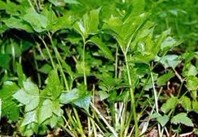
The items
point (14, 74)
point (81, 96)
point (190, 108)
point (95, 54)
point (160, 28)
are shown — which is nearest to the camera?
point (81, 96)

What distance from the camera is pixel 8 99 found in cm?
116

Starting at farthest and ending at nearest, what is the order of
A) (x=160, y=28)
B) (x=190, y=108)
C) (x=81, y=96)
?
1. (x=160, y=28)
2. (x=190, y=108)
3. (x=81, y=96)

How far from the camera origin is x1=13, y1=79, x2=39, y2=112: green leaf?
1076 mm

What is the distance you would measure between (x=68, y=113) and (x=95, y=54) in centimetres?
27

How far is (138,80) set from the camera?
1169 millimetres

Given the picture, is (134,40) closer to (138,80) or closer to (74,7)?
(138,80)

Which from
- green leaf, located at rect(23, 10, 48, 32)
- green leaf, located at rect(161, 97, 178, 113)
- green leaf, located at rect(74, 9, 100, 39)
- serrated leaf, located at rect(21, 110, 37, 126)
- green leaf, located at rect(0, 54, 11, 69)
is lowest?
green leaf, located at rect(161, 97, 178, 113)

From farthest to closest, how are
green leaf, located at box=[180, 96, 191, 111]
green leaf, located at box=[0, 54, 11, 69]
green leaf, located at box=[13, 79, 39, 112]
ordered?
green leaf, located at box=[0, 54, 11, 69] → green leaf, located at box=[180, 96, 191, 111] → green leaf, located at box=[13, 79, 39, 112]

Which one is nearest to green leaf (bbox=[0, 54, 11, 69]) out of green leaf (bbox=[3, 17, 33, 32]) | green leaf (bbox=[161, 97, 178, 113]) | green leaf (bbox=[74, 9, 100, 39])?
green leaf (bbox=[3, 17, 33, 32])

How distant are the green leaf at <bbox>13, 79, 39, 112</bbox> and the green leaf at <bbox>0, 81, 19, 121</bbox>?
0.07 meters

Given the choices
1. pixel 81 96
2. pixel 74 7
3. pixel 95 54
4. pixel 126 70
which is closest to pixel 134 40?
pixel 126 70

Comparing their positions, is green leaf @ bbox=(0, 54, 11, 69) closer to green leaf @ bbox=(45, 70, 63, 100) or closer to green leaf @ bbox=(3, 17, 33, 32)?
green leaf @ bbox=(3, 17, 33, 32)

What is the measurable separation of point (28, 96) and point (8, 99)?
0.09 m

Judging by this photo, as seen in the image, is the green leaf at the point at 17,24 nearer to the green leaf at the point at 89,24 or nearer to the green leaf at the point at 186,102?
the green leaf at the point at 89,24
